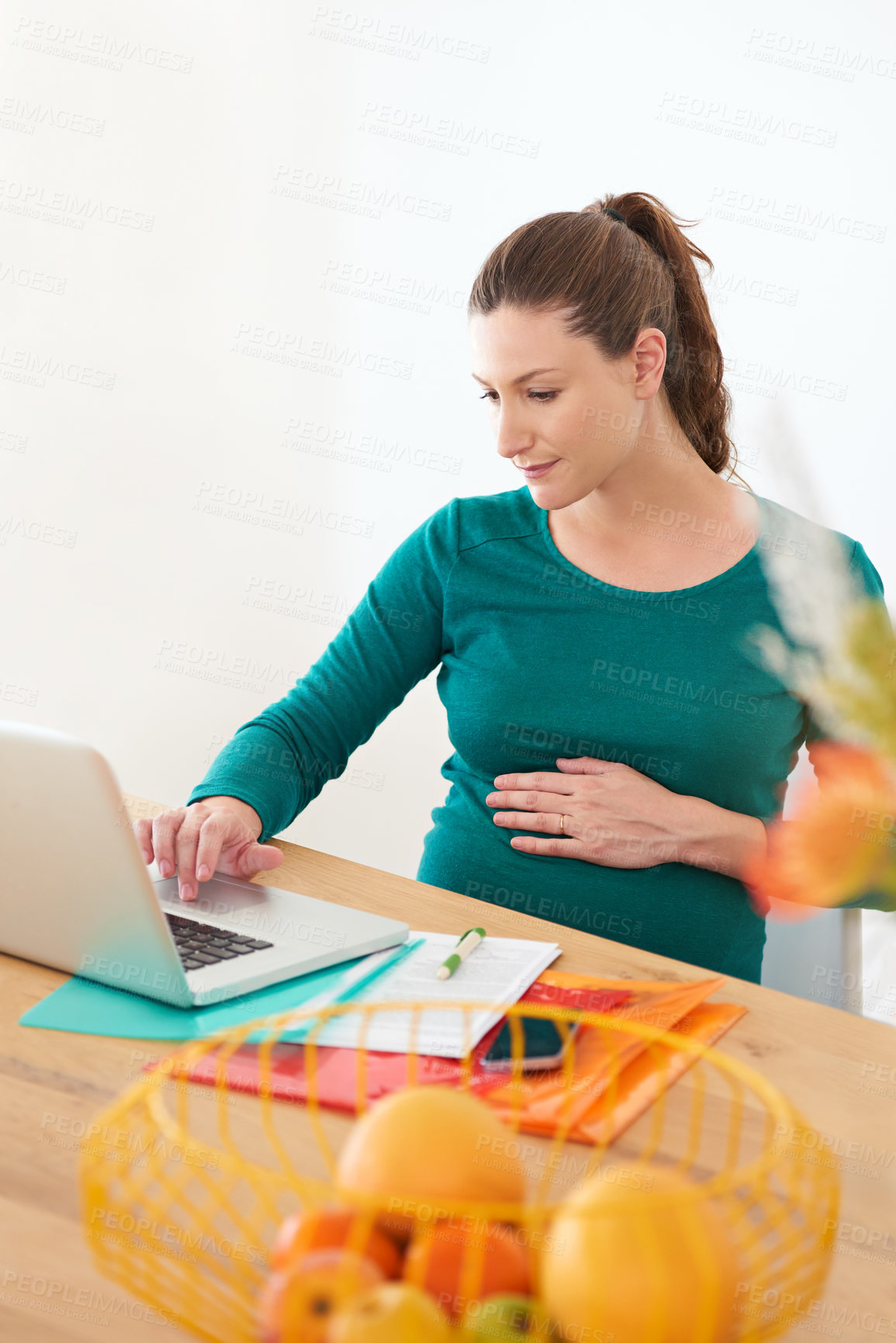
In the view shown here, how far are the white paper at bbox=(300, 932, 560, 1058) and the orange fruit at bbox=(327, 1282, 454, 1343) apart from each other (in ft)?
1.09

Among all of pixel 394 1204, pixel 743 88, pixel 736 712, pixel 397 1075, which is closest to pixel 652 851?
pixel 736 712

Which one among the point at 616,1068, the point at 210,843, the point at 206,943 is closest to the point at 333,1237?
the point at 616,1068

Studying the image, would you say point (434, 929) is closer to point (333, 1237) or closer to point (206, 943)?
point (206, 943)

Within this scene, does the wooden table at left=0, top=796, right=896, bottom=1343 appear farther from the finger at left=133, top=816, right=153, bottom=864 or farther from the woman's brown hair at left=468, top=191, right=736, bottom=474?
the woman's brown hair at left=468, top=191, right=736, bottom=474

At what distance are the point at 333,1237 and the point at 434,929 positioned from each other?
2.08 ft

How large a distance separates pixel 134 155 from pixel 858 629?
8.28 ft

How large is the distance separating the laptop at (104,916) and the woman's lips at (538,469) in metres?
0.63

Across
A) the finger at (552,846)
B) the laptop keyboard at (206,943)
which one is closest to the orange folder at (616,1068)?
the laptop keyboard at (206,943)

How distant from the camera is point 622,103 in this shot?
2227mm

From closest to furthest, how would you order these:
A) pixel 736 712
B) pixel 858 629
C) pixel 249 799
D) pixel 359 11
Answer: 1. pixel 858 629
2. pixel 249 799
3. pixel 736 712
4. pixel 359 11

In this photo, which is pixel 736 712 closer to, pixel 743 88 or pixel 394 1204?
pixel 394 1204

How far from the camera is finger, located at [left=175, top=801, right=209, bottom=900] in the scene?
3.39 ft

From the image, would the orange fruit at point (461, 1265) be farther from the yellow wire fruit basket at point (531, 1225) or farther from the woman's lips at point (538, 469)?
the woman's lips at point (538, 469)

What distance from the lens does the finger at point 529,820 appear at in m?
1.31
